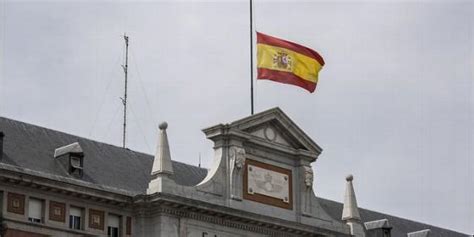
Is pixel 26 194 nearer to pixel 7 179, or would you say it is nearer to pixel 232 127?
pixel 7 179

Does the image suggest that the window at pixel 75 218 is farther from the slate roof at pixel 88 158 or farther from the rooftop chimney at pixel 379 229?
the rooftop chimney at pixel 379 229

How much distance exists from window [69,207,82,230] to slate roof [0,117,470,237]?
1671 mm

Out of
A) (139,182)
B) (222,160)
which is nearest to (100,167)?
(139,182)

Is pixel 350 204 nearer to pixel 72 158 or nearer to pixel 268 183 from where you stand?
pixel 268 183

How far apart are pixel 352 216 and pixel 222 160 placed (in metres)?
10.6

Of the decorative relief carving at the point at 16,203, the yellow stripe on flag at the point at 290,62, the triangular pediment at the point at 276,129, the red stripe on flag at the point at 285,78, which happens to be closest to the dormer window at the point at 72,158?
the decorative relief carving at the point at 16,203

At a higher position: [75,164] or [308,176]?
[308,176]

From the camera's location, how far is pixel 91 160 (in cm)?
6538

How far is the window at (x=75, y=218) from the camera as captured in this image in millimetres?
61094

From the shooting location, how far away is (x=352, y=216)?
7388 centimetres

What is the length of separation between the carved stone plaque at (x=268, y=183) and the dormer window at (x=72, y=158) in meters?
9.78

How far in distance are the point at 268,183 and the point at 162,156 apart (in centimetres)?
757

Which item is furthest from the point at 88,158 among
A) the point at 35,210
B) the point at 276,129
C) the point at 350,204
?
the point at 350,204

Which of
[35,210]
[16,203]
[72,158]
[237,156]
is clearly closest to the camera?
[16,203]
